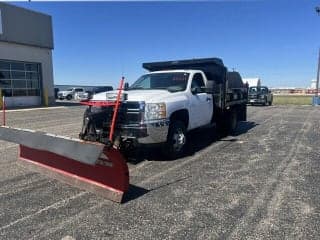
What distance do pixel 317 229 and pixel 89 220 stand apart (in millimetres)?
2712

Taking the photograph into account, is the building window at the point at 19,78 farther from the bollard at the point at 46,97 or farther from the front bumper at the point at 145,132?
the front bumper at the point at 145,132

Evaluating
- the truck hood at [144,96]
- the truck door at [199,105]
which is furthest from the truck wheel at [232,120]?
the truck hood at [144,96]

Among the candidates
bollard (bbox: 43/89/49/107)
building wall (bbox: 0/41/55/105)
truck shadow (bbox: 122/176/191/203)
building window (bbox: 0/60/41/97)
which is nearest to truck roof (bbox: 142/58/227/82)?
truck shadow (bbox: 122/176/191/203)

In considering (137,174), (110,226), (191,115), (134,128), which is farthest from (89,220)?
(191,115)

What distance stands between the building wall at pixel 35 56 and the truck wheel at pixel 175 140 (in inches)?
908

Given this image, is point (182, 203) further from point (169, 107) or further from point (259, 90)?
point (259, 90)

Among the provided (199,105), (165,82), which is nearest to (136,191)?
(199,105)

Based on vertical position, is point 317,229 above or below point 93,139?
below

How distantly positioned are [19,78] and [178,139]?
24.3 metres

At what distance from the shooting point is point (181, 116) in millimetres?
7734

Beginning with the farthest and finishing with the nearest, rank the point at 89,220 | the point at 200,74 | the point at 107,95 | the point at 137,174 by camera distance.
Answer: the point at 200,74 → the point at 107,95 → the point at 137,174 → the point at 89,220

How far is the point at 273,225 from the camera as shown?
406 centimetres

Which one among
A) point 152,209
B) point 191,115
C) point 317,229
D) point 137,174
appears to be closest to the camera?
point 317,229

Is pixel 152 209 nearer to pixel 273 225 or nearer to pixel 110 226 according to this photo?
pixel 110 226
